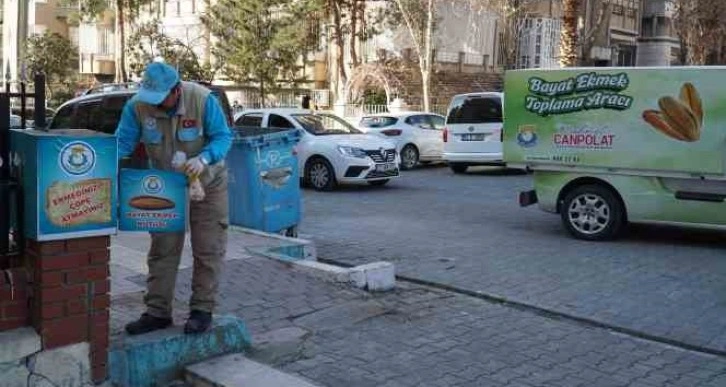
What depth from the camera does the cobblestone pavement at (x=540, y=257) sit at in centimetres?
666

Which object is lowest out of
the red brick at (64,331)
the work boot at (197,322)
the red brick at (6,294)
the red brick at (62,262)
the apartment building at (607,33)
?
the work boot at (197,322)

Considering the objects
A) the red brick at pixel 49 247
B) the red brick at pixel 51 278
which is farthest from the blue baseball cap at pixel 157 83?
the red brick at pixel 51 278

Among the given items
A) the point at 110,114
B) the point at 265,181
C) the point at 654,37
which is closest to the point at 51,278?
the point at 265,181

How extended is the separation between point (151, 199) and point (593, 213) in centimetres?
660

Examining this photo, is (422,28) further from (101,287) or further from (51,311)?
(51,311)

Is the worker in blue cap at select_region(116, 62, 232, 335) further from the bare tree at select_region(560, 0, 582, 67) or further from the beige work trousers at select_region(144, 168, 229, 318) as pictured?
the bare tree at select_region(560, 0, 582, 67)

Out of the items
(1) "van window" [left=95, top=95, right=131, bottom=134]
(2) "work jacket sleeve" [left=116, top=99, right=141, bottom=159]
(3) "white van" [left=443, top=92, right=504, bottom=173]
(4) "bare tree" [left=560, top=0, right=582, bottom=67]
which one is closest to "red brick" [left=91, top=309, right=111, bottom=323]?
(2) "work jacket sleeve" [left=116, top=99, right=141, bottom=159]

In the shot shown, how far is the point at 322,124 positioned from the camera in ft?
53.7

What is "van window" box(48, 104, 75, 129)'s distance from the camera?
37.7 feet

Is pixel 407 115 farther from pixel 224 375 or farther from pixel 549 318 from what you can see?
pixel 224 375

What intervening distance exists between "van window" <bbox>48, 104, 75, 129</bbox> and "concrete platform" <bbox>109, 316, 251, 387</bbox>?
24.6 feet

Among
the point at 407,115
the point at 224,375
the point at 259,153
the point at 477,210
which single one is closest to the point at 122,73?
the point at 407,115

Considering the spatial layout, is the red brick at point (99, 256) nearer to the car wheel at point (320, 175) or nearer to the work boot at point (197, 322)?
the work boot at point (197, 322)

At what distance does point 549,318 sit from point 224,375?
289 cm
